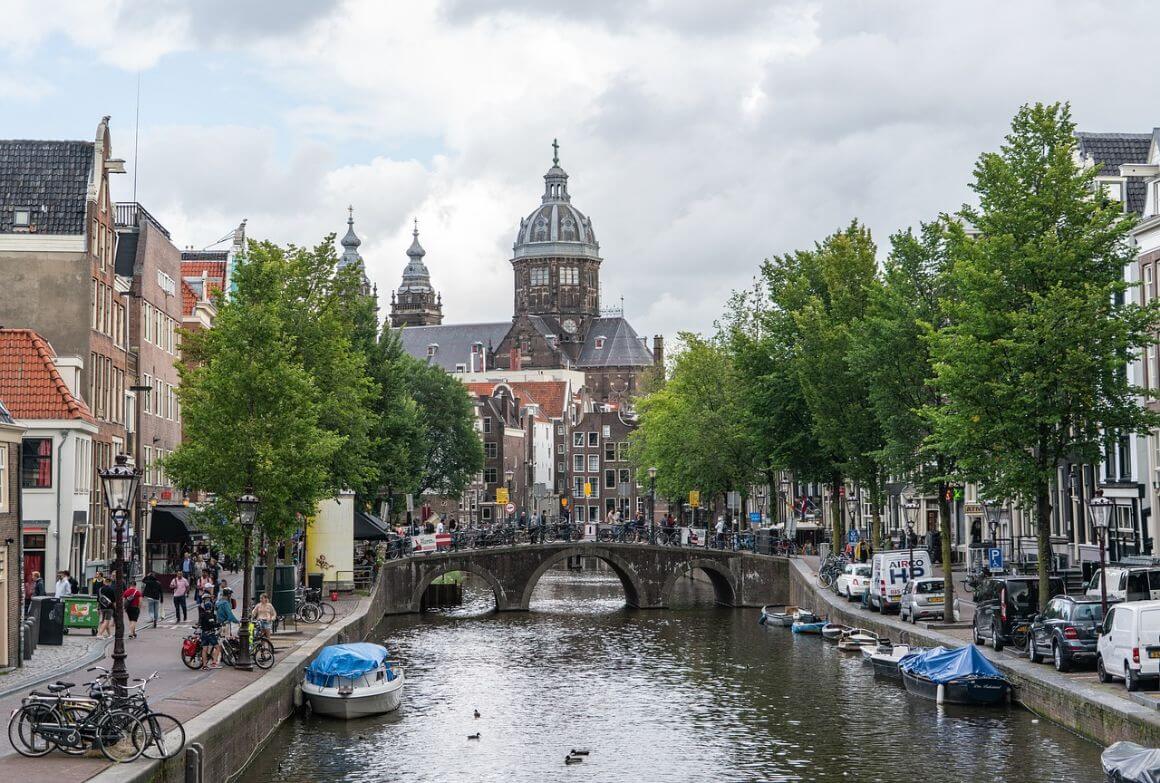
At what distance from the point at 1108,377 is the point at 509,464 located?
4848 inches

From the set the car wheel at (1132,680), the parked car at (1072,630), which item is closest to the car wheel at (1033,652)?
the parked car at (1072,630)

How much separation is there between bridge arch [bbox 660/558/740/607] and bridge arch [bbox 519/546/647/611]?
1.32m

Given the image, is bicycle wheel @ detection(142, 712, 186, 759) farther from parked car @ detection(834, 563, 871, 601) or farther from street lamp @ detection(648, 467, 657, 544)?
street lamp @ detection(648, 467, 657, 544)

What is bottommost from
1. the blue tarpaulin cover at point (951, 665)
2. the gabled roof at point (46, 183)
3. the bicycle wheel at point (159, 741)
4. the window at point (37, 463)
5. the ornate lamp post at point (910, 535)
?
the blue tarpaulin cover at point (951, 665)

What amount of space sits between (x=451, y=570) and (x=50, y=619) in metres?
37.6

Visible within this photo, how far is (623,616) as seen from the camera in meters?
75.8

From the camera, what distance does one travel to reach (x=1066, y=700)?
1347 inches

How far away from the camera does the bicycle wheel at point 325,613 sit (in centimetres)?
5281

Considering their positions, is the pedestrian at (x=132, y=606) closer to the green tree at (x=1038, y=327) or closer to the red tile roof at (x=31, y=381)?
the red tile roof at (x=31, y=381)

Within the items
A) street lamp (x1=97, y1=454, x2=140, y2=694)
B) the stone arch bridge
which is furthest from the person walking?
the stone arch bridge

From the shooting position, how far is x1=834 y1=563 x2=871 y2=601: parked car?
61188 millimetres

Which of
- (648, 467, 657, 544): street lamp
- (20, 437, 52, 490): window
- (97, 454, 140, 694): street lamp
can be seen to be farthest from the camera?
(648, 467, 657, 544): street lamp

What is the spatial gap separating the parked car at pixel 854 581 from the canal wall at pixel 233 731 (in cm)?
2307

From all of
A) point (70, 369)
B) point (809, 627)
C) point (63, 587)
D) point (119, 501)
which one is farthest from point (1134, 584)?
point (70, 369)
